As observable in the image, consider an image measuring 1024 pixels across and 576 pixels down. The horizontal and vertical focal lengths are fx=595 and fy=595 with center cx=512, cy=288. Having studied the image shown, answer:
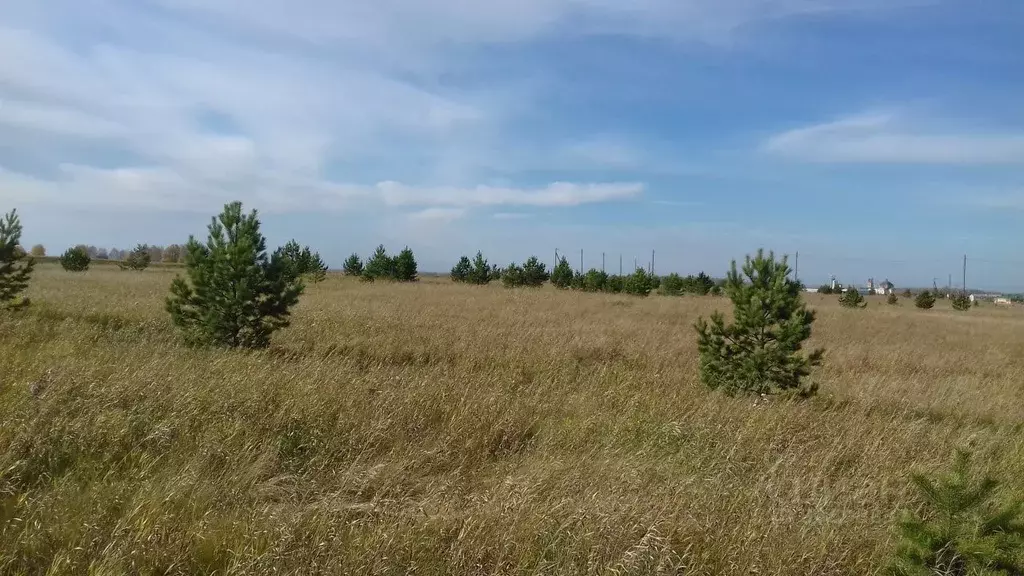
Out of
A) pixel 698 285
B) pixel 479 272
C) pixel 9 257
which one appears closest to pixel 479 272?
pixel 479 272

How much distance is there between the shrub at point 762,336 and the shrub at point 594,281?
116 feet

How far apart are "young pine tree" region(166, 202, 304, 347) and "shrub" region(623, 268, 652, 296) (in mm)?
31950

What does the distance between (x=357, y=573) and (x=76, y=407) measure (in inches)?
120

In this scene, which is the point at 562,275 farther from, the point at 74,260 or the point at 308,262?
the point at 74,260

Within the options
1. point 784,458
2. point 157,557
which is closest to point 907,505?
point 784,458

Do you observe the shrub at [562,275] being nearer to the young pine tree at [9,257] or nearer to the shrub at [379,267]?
the shrub at [379,267]

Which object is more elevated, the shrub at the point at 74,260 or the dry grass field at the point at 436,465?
the shrub at the point at 74,260

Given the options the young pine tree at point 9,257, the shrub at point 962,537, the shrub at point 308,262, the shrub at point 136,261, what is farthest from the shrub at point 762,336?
the shrub at point 136,261

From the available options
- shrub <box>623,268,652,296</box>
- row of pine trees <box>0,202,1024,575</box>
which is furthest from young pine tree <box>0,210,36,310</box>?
shrub <box>623,268,652,296</box>

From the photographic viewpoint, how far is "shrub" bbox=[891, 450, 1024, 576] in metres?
2.82

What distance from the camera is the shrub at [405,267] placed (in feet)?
129

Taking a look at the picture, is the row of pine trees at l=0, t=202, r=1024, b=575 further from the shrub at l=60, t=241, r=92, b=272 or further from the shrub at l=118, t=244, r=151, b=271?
the shrub at l=118, t=244, r=151, b=271

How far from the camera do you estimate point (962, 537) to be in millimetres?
2928

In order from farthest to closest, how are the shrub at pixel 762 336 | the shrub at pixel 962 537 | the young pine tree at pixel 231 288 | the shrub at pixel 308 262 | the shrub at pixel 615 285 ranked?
the shrub at pixel 615 285, the shrub at pixel 308 262, the young pine tree at pixel 231 288, the shrub at pixel 762 336, the shrub at pixel 962 537
